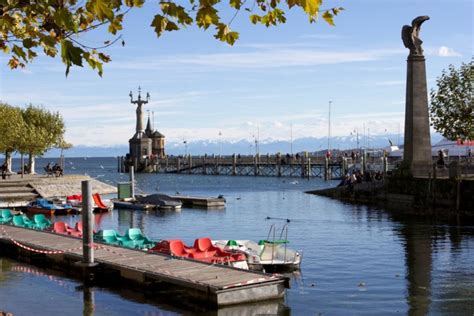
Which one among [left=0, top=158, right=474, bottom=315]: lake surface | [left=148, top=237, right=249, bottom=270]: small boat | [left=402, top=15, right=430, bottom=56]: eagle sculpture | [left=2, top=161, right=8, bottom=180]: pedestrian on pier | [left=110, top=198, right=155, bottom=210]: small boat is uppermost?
[left=402, top=15, right=430, bottom=56]: eagle sculpture

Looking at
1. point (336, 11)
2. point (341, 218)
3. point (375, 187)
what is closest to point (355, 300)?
point (336, 11)

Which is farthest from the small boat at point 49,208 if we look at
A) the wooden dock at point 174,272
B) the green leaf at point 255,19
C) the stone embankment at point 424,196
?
the green leaf at point 255,19

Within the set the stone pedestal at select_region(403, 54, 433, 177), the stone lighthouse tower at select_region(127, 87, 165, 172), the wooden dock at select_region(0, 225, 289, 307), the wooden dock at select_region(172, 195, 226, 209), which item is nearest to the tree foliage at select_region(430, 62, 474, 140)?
the stone pedestal at select_region(403, 54, 433, 177)

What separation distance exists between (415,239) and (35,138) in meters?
47.2

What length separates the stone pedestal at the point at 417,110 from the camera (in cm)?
4612

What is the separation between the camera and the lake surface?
18.4 metres

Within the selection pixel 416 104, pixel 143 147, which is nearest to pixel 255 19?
pixel 416 104

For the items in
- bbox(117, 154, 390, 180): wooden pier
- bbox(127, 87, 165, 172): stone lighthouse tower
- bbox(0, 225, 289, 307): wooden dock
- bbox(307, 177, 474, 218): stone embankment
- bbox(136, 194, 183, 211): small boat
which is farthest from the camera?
bbox(127, 87, 165, 172): stone lighthouse tower

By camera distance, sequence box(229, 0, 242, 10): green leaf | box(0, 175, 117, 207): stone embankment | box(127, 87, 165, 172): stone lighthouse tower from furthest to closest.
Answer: box(127, 87, 165, 172): stone lighthouse tower
box(0, 175, 117, 207): stone embankment
box(229, 0, 242, 10): green leaf

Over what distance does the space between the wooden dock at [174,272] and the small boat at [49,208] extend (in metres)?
21.4

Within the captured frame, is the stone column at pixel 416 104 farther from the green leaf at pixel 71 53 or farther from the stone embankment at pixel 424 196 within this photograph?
the green leaf at pixel 71 53

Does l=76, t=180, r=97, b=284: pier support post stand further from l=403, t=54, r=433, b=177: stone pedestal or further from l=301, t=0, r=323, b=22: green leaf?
l=403, t=54, r=433, b=177: stone pedestal

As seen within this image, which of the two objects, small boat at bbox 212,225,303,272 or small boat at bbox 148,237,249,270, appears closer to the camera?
small boat at bbox 148,237,249,270

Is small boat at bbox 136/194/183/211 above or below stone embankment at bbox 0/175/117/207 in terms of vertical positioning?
below
